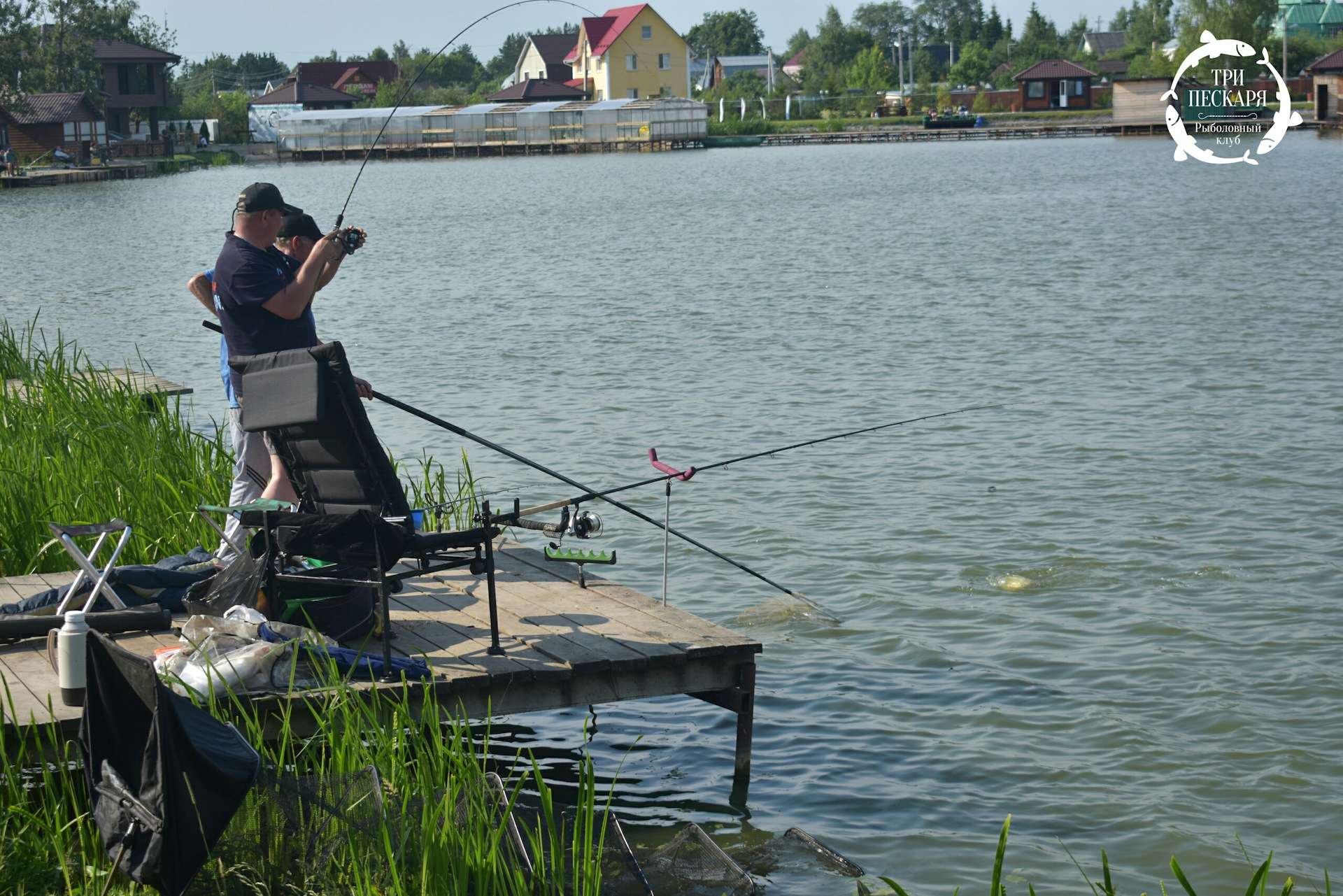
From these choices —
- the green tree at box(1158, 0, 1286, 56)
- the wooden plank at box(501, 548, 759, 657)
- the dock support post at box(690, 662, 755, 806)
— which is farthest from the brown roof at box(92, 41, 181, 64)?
the dock support post at box(690, 662, 755, 806)

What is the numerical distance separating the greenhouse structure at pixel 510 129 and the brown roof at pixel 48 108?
19.4 meters

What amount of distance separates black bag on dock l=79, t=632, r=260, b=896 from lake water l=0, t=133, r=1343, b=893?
2.12 metres

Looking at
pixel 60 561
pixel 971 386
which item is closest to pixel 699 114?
pixel 971 386

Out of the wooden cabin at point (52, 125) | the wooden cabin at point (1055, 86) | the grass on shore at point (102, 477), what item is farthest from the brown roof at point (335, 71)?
the grass on shore at point (102, 477)

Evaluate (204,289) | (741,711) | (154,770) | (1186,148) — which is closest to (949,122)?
(1186,148)

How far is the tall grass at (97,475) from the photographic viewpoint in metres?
6.73

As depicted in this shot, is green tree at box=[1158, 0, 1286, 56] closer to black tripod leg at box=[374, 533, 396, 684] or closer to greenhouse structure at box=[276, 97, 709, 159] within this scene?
greenhouse structure at box=[276, 97, 709, 159]

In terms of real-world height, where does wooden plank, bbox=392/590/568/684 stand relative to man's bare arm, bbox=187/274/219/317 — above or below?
below

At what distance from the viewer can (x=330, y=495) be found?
5.02 meters

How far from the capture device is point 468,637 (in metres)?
5.40

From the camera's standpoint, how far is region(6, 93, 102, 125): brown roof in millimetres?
65625

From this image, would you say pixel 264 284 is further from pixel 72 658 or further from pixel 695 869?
pixel 695 869

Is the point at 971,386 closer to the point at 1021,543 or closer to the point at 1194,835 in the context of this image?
the point at 1021,543

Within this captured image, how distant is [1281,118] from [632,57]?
41.3 meters
